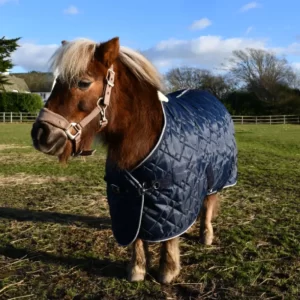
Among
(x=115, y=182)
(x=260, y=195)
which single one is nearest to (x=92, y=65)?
(x=115, y=182)

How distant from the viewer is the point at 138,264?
10.3ft

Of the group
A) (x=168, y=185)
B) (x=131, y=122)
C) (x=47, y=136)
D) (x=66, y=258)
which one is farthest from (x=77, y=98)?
(x=66, y=258)

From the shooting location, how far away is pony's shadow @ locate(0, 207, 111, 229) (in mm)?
4641

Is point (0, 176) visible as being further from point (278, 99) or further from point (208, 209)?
point (278, 99)

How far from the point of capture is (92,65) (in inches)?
100.0

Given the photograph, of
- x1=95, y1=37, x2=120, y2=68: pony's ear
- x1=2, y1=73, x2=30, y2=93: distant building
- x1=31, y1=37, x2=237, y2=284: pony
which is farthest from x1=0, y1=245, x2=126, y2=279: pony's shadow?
x1=2, y1=73, x2=30, y2=93: distant building

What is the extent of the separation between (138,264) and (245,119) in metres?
39.8

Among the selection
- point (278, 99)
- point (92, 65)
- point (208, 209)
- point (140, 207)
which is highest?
point (278, 99)

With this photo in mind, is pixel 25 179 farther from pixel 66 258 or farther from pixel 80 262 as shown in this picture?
pixel 80 262

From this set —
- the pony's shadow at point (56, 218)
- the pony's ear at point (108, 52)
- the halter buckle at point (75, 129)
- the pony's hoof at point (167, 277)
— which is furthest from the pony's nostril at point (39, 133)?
the pony's shadow at point (56, 218)

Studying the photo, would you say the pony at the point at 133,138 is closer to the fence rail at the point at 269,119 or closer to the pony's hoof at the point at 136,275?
the pony's hoof at the point at 136,275

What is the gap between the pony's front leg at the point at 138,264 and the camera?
10.2 ft

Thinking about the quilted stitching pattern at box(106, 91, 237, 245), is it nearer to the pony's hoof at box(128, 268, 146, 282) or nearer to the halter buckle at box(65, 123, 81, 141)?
the pony's hoof at box(128, 268, 146, 282)

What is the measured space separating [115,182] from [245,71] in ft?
152
